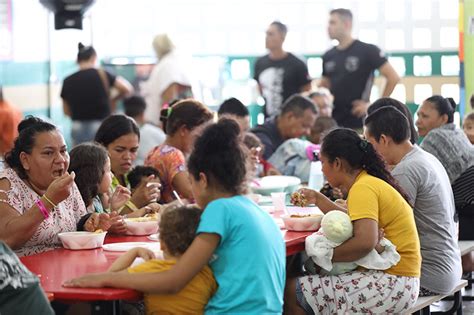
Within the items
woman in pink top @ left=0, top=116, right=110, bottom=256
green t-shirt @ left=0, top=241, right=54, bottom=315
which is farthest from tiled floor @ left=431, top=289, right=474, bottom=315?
green t-shirt @ left=0, top=241, right=54, bottom=315

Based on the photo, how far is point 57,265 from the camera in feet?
12.4

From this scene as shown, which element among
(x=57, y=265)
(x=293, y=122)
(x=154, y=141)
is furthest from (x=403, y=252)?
(x=154, y=141)

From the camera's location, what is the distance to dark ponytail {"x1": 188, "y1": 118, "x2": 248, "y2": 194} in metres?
3.52

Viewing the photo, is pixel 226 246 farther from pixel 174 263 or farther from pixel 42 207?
pixel 42 207

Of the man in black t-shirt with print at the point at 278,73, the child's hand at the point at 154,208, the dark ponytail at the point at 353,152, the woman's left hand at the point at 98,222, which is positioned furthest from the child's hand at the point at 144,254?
the man in black t-shirt with print at the point at 278,73

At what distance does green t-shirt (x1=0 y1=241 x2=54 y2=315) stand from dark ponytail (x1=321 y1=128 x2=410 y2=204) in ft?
5.37

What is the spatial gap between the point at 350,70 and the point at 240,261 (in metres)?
5.82

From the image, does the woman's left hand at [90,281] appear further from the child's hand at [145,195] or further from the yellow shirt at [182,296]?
the child's hand at [145,195]

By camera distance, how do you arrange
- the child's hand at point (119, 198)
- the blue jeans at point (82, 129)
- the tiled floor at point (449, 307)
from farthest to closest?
1. the blue jeans at point (82, 129)
2. the tiled floor at point (449, 307)
3. the child's hand at point (119, 198)

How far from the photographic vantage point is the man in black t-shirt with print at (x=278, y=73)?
929cm

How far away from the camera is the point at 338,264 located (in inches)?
168

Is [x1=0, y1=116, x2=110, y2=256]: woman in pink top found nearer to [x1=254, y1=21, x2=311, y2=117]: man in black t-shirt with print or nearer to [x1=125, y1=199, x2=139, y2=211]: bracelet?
[x1=125, y1=199, x2=139, y2=211]: bracelet

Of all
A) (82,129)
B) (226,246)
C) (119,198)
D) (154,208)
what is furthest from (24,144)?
(82,129)

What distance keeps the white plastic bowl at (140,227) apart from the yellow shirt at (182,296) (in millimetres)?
1071
